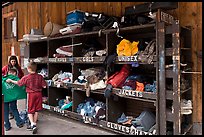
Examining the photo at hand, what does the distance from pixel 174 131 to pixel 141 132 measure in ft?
1.56

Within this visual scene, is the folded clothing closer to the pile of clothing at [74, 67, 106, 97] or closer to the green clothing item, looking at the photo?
the pile of clothing at [74, 67, 106, 97]

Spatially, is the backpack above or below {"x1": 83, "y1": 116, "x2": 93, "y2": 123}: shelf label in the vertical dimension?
above

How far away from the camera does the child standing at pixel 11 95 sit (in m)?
4.11

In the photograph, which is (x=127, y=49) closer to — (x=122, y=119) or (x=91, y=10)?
(x=122, y=119)

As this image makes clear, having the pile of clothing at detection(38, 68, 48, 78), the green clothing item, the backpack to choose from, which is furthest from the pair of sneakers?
the backpack

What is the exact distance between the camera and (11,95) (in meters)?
4.16

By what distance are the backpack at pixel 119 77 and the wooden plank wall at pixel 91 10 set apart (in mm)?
1027

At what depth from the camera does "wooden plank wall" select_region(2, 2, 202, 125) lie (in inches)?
137

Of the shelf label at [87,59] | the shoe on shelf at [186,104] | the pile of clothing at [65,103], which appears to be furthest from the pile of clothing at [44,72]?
the shoe on shelf at [186,104]

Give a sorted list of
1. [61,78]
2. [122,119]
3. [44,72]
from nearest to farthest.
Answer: [122,119] < [61,78] < [44,72]

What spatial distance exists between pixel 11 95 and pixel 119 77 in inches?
77.6

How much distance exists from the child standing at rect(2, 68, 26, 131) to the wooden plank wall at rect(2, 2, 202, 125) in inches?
74.1

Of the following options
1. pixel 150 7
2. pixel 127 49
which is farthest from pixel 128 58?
pixel 150 7

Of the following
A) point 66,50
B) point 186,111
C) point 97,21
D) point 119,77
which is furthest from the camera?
point 66,50
